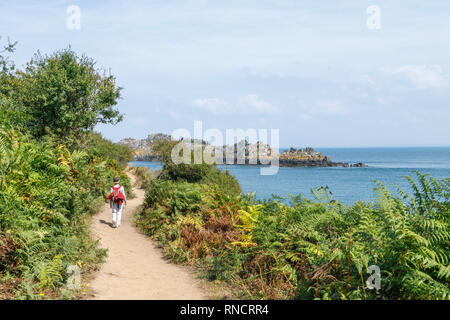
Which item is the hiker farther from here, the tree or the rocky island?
the rocky island

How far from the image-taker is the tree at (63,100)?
17.2m

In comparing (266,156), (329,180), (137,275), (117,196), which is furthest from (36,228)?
(266,156)

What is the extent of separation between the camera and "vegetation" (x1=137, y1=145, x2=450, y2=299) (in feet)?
16.9

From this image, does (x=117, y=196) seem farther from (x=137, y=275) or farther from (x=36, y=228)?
(x=36, y=228)

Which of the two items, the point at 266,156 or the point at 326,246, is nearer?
the point at 326,246

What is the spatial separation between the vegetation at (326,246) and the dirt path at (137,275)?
53 centimetres

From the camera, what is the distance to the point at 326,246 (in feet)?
21.4

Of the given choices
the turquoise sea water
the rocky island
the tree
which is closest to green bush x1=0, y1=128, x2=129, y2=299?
the tree

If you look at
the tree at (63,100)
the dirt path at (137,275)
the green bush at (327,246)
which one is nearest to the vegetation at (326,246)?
the green bush at (327,246)

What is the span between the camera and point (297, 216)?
8070mm

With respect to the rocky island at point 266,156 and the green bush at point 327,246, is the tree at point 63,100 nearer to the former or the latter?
the green bush at point 327,246

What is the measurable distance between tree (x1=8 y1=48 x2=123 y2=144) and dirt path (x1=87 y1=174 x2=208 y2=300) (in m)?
6.87

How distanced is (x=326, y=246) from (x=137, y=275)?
420 centimetres
